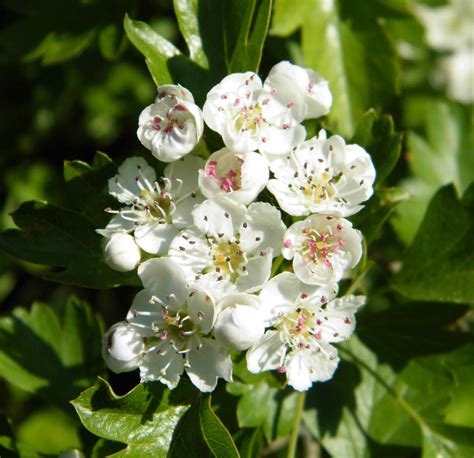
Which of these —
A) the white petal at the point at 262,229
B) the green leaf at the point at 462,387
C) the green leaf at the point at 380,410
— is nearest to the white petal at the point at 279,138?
the white petal at the point at 262,229

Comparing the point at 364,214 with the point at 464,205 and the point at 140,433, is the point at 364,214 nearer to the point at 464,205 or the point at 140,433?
the point at 464,205

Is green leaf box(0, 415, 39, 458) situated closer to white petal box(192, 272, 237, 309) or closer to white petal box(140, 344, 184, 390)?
white petal box(140, 344, 184, 390)

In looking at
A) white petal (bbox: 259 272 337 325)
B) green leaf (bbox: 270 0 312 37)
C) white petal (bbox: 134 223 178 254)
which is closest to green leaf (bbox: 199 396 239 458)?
white petal (bbox: 259 272 337 325)

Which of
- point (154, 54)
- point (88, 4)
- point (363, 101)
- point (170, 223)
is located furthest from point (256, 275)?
point (88, 4)

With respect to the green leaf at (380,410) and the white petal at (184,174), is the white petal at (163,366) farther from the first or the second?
the green leaf at (380,410)

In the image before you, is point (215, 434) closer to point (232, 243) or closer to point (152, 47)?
point (232, 243)

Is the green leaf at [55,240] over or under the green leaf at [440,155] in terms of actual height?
over

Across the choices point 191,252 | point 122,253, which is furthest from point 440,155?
point 122,253
